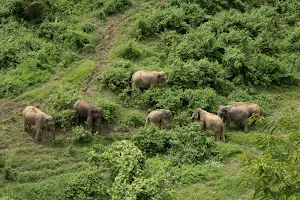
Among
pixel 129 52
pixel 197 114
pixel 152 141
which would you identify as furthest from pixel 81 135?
pixel 129 52

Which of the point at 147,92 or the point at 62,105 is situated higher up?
the point at 62,105

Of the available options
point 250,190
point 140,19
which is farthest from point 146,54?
point 250,190

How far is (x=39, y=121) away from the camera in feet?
54.4

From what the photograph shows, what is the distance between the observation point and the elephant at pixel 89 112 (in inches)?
682

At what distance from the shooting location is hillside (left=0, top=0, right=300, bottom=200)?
10977 mm

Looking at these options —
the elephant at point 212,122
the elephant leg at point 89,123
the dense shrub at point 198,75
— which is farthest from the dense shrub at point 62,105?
the elephant at point 212,122

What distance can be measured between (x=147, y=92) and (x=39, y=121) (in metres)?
4.55

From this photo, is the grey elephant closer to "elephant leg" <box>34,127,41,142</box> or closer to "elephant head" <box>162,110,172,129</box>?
"elephant head" <box>162,110,172,129</box>

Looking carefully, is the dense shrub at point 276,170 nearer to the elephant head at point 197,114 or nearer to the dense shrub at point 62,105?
the elephant head at point 197,114

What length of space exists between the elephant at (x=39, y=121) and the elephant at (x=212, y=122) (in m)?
5.10

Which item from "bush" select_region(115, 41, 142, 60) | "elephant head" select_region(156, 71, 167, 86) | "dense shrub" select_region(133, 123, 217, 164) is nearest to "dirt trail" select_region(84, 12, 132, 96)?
"bush" select_region(115, 41, 142, 60)

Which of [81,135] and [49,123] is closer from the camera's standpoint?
[49,123]

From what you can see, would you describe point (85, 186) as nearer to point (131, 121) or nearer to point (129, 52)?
point (131, 121)

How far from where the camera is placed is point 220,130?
1720cm
